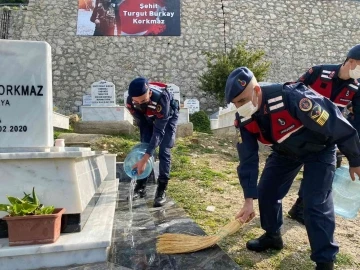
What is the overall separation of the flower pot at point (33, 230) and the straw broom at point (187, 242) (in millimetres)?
614

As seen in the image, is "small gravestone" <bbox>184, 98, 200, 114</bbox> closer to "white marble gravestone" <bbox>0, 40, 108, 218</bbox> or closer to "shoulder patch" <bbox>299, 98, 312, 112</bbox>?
"white marble gravestone" <bbox>0, 40, 108, 218</bbox>

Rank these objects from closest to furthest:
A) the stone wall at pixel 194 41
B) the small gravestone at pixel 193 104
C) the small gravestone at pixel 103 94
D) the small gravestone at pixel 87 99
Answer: the small gravestone at pixel 103 94 < the small gravestone at pixel 193 104 < the small gravestone at pixel 87 99 < the stone wall at pixel 194 41

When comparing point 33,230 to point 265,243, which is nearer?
point 33,230

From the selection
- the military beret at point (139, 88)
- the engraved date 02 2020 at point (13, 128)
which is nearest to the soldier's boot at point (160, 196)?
the military beret at point (139, 88)

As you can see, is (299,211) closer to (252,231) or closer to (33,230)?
(252,231)

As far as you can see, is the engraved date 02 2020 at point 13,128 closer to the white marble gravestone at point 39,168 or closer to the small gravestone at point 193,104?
the white marble gravestone at point 39,168

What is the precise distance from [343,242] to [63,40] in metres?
12.5

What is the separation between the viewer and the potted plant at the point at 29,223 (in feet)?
5.43

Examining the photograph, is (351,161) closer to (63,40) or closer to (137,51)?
(137,51)

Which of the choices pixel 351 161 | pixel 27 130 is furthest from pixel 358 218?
pixel 27 130

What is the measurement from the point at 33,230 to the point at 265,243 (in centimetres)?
142

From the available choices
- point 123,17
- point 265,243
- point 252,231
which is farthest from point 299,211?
point 123,17

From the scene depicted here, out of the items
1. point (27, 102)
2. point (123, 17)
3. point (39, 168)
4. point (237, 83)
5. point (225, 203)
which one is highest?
point (123, 17)

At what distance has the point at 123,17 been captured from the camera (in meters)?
12.8
